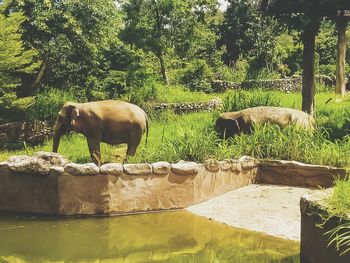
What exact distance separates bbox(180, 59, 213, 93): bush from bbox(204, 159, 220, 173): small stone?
1184 centimetres

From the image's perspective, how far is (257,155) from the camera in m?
10.5

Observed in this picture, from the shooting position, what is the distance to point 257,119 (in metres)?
11.4

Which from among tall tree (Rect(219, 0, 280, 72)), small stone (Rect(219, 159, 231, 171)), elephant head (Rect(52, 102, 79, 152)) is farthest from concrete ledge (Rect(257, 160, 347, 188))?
tall tree (Rect(219, 0, 280, 72))

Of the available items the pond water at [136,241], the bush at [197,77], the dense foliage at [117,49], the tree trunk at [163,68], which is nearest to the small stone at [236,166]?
the pond water at [136,241]

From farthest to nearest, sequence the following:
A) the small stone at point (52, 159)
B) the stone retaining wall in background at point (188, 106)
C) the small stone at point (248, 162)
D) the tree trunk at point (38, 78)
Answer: the stone retaining wall in background at point (188, 106) < the tree trunk at point (38, 78) < the small stone at point (248, 162) < the small stone at point (52, 159)

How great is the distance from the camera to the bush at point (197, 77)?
21.5 meters

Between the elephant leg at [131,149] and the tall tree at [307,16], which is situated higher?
the tall tree at [307,16]

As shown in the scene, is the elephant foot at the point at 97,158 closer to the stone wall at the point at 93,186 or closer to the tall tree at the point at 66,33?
the stone wall at the point at 93,186

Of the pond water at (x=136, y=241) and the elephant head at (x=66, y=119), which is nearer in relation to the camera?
the pond water at (x=136, y=241)

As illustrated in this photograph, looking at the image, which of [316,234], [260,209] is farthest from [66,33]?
[316,234]

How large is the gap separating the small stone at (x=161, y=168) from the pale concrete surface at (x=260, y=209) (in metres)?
0.75

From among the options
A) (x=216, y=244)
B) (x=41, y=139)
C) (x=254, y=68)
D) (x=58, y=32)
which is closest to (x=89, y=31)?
(x=58, y=32)

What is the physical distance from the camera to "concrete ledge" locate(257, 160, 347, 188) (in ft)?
31.4

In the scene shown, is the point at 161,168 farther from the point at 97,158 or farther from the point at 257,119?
the point at 257,119
